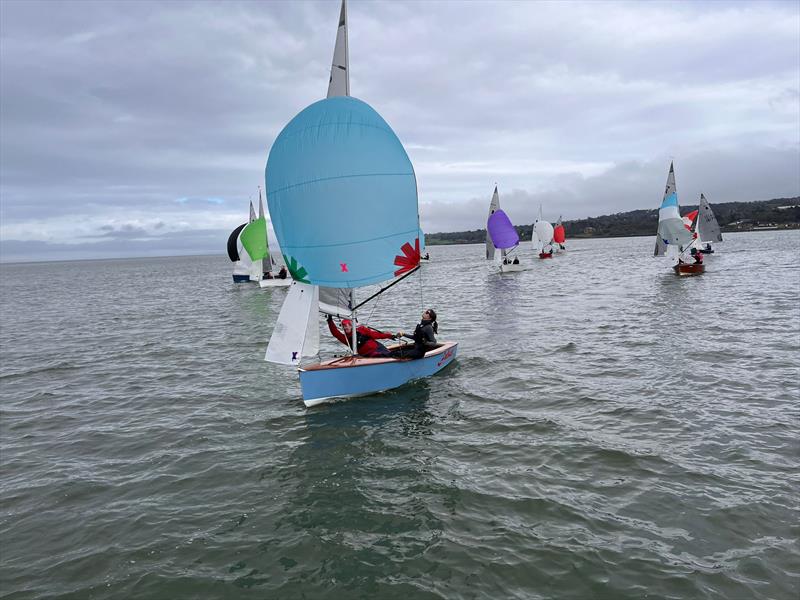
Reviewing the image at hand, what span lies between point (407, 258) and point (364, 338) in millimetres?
2828

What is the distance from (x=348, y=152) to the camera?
11.5 meters

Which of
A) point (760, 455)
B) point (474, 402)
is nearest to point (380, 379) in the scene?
point (474, 402)

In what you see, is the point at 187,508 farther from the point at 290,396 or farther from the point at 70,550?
the point at 290,396

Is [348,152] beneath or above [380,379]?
above

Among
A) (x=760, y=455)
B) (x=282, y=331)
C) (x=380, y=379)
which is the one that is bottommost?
(x=760, y=455)

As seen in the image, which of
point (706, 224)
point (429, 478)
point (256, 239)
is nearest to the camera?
point (429, 478)

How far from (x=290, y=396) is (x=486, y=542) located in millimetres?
8384

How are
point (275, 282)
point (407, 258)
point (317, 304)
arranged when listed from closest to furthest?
point (407, 258)
point (317, 304)
point (275, 282)

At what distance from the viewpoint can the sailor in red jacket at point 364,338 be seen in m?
13.6

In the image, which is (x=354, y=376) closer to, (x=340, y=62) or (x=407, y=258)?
(x=407, y=258)

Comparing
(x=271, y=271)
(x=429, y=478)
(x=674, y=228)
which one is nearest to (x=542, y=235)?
(x=674, y=228)

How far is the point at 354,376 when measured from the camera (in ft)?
40.7

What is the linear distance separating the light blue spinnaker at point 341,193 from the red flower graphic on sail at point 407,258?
69mm

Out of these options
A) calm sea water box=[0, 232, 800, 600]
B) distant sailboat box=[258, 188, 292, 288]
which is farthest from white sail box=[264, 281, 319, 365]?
distant sailboat box=[258, 188, 292, 288]
